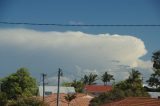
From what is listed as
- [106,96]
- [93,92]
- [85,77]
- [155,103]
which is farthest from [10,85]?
[85,77]

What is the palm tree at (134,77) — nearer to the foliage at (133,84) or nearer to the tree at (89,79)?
the foliage at (133,84)

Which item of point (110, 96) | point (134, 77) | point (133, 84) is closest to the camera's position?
point (110, 96)

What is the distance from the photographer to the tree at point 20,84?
91.3 m

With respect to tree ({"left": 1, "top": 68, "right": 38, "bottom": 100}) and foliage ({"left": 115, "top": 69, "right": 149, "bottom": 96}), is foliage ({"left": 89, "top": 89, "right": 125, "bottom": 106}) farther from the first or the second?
tree ({"left": 1, "top": 68, "right": 38, "bottom": 100})

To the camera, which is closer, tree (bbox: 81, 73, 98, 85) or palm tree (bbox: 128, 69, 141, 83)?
palm tree (bbox: 128, 69, 141, 83)

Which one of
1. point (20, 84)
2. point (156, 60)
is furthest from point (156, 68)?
Result: point (20, 84)

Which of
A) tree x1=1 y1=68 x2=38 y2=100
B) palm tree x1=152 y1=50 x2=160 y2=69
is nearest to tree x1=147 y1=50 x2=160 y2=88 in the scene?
palm tree x1=152 y1=50 x2=160 y2=69

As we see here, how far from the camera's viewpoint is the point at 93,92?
13675 centimetres

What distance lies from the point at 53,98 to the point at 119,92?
80.9 ft

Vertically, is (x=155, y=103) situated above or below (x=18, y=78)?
below

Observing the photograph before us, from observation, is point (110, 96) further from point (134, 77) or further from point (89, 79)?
point (89, 79)

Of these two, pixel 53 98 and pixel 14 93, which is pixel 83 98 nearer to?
pixel 53 98

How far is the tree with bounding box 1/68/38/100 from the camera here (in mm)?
91312

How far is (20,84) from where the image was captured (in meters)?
92.8
